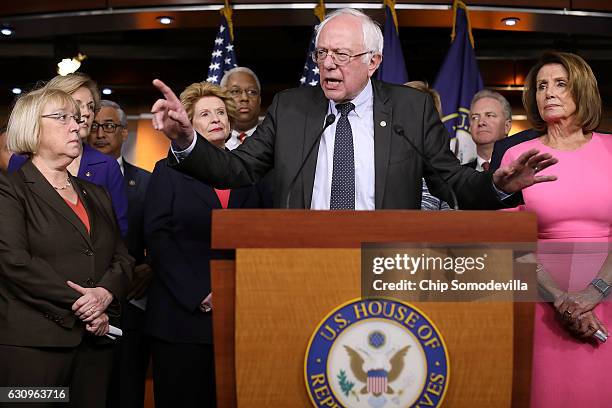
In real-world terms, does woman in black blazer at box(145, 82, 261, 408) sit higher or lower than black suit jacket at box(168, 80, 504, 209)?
lower

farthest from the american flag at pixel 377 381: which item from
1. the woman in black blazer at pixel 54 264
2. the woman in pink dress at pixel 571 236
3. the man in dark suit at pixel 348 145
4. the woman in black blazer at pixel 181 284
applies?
the woman in black blazer at pixel 181 284

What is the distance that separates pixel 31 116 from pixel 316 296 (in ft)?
5.49

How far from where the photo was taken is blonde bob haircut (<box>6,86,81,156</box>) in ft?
9.88

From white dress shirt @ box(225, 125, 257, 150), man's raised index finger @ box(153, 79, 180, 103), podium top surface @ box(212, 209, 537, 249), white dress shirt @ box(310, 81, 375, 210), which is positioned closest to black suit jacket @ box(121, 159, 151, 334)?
white dress shirt @ box(225, 125, 257, 150)

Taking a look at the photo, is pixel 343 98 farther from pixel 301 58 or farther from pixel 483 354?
pixel 301 58

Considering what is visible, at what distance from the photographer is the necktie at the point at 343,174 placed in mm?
2549

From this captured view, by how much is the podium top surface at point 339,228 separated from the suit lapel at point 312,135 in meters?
0.64

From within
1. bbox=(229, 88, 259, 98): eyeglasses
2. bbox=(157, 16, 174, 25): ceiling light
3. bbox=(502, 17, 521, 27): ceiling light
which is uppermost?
bbox=(502, 17, 521, 27): ceiling light

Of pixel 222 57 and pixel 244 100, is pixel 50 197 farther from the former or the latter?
pixel 222 57

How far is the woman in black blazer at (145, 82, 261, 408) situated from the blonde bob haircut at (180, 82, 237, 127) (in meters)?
0.31

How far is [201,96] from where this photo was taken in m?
3.80

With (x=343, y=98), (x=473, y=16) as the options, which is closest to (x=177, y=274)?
(x=343, y=98)

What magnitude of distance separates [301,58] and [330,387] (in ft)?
24.7

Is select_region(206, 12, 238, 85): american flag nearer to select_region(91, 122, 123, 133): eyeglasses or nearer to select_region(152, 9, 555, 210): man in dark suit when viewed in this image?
select_region(91, 122, 123, 133): eyeglasses
